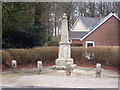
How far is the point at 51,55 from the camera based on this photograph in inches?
695

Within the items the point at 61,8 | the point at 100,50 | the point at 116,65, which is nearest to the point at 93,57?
the point at 100,50

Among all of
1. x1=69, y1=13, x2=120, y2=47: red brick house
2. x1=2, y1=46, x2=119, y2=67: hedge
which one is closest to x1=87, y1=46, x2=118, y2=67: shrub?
x1=2, y1=46, x2=119, y2=67: hedge

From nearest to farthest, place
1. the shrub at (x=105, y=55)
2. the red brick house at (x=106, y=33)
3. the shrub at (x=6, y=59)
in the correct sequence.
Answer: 1. the shrub at (x=6, y=59)
2. the shrub at (x=105, y=55)
3. the red brick house at (x=106, y=33)

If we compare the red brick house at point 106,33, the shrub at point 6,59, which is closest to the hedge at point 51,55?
the shrub at point 6,59

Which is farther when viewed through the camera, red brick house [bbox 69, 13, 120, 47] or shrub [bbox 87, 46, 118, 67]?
red brick house [bbox 69, 13, 120, 47]

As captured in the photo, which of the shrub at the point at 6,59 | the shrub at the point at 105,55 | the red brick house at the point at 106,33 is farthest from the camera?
the red brick house at the point at 106,33

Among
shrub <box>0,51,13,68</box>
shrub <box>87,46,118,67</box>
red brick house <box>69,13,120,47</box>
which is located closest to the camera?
shrub <box>0,51,13,68</box>

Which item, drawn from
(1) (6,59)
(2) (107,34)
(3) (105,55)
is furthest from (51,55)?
(2) (107,34)

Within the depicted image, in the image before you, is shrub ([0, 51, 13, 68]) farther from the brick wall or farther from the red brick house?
the brick wall

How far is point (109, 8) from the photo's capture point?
38.0 metres

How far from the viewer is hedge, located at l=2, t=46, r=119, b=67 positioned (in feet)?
47.6

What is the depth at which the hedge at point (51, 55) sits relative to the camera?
14.5 metres

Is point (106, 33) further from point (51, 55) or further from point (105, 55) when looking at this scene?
point (51, 55)

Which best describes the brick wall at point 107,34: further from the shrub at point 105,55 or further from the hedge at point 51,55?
the shrub at point 105,55
